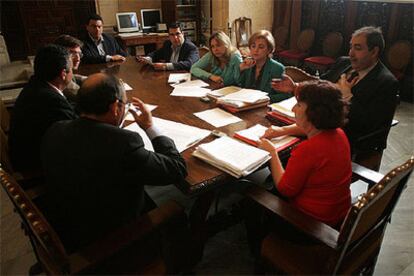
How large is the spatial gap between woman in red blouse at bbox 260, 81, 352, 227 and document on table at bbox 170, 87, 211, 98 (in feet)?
3.63

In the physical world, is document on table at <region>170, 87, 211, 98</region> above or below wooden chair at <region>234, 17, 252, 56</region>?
below

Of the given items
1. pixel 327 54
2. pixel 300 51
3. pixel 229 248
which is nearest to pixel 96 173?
pixel 229 248

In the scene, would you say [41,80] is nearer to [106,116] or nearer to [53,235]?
[106,116]

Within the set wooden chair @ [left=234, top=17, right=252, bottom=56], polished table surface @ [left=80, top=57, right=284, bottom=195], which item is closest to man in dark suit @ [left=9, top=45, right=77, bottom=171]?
polished table surface @ [left=80, top=57, right=284, bottom=195]

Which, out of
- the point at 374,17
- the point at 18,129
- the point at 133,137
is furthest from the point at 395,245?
the point at 374,17

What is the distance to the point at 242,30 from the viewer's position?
539 centimetres

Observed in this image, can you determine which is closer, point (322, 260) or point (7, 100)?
point (322, 260)

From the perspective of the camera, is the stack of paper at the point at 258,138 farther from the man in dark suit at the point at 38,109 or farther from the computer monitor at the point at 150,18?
the computer monitor at the point at 150,18

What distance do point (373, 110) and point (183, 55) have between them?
197cm

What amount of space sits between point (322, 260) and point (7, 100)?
3709 mm

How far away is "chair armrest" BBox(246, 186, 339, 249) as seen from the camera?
1170 mm

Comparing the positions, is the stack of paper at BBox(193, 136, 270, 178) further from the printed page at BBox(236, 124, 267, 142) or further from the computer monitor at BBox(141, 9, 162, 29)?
the computer monitor at BBox(141, 9, 162, 29)

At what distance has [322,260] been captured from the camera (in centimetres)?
130

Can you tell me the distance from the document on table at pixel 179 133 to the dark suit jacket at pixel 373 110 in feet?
2.94
